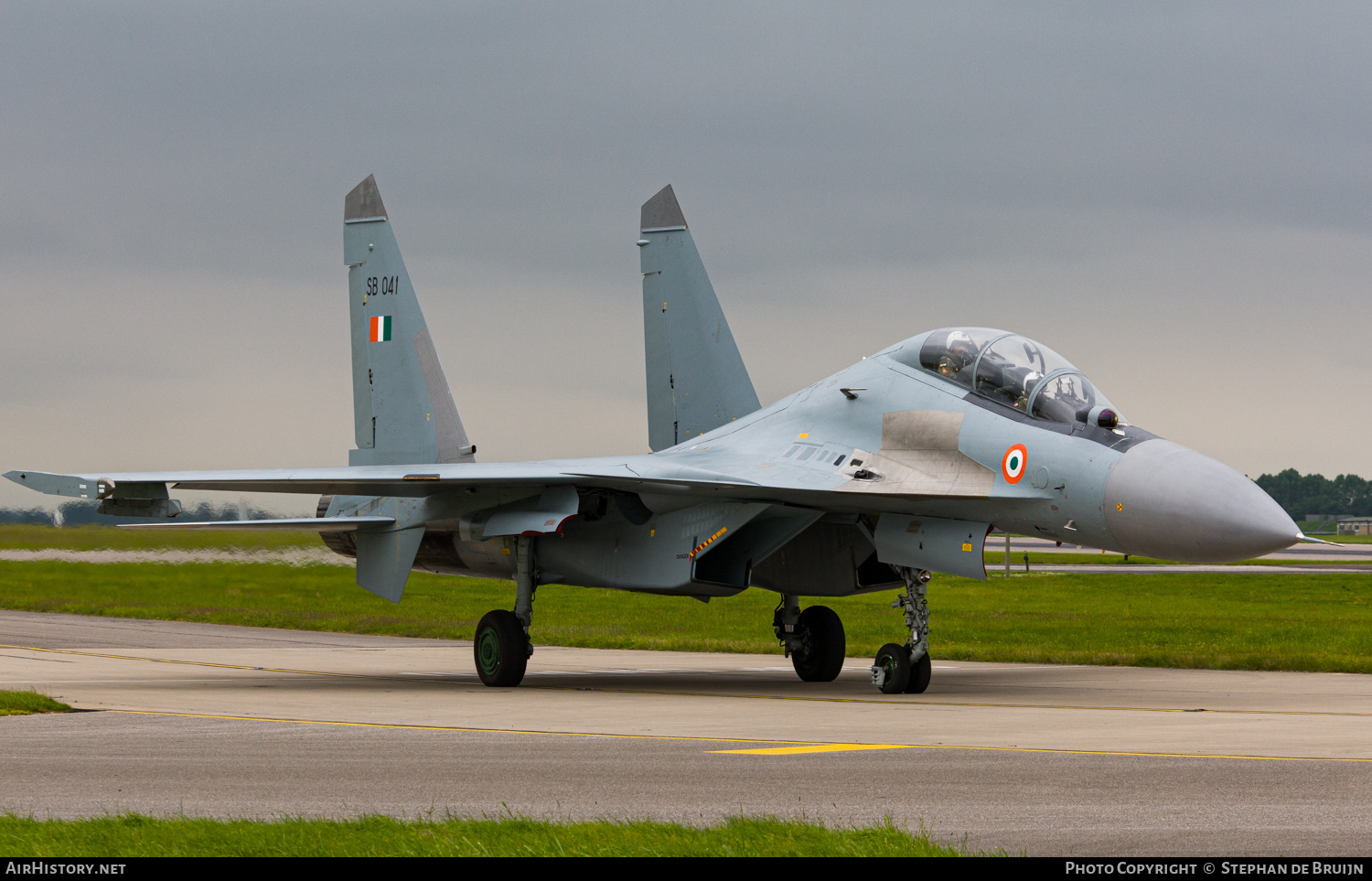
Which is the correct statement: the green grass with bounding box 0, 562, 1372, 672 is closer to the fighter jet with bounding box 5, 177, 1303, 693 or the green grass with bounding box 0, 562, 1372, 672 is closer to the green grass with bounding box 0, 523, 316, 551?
the green grass with bounding box 0, 523, 316, 551

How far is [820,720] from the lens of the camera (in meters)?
12.0

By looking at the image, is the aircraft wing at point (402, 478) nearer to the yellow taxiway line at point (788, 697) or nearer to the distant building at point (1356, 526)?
the yellow taxiway line at point (788, 697)

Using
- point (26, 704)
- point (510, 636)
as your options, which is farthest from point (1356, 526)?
point (26, 704)

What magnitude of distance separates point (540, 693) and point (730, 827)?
887 cm

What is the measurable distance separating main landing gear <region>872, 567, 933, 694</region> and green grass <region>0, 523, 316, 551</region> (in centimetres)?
1164

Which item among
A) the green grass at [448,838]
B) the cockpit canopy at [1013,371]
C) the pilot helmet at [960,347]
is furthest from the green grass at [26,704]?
the pilot helmet at [960,347]

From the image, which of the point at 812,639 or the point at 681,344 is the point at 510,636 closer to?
the point at 812,639

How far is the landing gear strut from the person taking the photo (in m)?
16.1

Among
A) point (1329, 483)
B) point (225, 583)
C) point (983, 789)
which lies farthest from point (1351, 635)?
point (1329, 483)

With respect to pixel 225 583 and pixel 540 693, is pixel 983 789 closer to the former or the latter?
pixel 540 693

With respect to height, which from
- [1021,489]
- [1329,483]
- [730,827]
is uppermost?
[1021,489]

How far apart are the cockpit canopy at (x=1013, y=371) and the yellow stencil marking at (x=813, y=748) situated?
Result: 444cm

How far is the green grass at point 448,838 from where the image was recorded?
6.13 meters

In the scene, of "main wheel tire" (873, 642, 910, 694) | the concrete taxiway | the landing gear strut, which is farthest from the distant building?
"main wheel tire" (873, 642, 910, 694)
